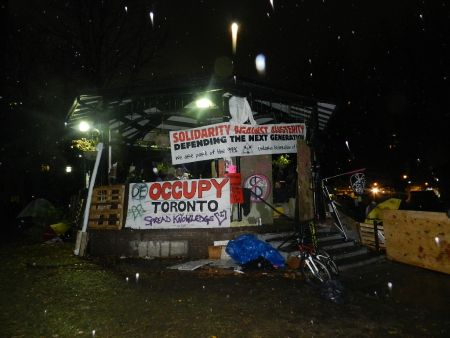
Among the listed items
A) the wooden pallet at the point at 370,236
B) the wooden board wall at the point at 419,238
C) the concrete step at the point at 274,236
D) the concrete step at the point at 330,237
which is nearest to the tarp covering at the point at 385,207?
the wooden pallet at the point at 370,236

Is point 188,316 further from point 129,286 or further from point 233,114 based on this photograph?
point 233,114

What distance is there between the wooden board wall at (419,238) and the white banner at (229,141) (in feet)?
12.0

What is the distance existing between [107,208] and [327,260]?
680 cm

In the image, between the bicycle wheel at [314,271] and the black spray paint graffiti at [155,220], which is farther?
the black spray paint graffiti at [155,220]

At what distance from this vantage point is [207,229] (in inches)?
394

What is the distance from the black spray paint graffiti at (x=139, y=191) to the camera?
35.6 ft

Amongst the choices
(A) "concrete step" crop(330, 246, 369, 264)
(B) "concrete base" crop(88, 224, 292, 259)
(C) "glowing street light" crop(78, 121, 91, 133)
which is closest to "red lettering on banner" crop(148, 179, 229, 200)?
(B) "concrete base" crop(88, 224, 292, 259)

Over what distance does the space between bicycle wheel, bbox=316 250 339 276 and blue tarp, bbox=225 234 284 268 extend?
1.23m

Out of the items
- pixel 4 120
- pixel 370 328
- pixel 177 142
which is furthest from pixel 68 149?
pixel 370 328

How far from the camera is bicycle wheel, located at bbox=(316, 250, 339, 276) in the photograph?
7.99 meters

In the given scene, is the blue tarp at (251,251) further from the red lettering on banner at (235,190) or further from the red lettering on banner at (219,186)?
the red lettering on banner at (219,186)

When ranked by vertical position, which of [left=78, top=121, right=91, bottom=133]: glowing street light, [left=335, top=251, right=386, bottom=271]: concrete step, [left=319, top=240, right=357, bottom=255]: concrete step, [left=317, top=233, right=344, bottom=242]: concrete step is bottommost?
[left=335, top=251, right=386, bottom=271]: concrete step

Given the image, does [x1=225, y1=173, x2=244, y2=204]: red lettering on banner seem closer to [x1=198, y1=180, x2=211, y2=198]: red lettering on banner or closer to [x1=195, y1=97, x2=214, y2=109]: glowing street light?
[x1=198, y1=180, x2=211, y2=198]: red lettering on banner

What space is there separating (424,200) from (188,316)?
12087 mm
